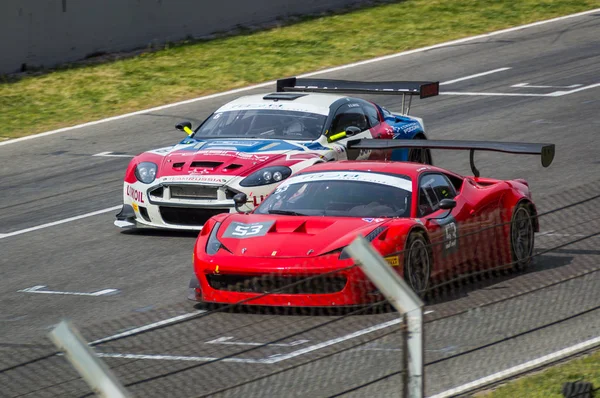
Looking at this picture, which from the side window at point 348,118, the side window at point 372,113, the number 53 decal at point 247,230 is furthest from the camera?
the side window at point 372,113

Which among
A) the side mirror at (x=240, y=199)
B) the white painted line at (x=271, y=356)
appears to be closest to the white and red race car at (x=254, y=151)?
the side mirror at (x=240, y=199)

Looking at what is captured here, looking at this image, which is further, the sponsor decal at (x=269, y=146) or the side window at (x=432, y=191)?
the sponsor decal at (x=269, y=146)

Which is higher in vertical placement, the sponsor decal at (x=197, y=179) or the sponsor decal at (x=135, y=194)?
the sponsor decal at (x=197, y=179)

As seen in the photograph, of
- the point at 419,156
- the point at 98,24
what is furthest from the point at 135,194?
the point at 98,24

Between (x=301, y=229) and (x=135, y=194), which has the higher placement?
(x=301, y=229)

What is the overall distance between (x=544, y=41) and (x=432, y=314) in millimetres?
18649

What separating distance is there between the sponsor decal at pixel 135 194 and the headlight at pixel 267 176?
42.0 inches

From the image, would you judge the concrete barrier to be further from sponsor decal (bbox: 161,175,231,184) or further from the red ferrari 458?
the red ferrari 458

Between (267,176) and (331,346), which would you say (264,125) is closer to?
(267,176)

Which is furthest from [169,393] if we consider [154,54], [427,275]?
[154,54]

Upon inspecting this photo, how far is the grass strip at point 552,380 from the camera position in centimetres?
→ 617

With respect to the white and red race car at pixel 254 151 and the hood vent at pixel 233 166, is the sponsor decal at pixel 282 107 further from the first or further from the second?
the hood vent at pixel 233 166

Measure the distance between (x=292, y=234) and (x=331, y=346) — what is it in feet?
11.0

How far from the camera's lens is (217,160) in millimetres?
11602
